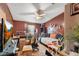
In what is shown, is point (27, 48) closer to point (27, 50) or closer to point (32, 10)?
point (27, 50)

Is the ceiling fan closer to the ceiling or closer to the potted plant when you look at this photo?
the ceiling

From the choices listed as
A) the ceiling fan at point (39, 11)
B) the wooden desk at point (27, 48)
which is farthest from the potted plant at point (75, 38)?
the wooden desk at point (27, 48)

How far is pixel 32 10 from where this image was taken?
7.37ft

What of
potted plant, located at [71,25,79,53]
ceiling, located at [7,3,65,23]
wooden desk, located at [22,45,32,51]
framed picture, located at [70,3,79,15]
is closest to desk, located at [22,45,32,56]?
wooden desk, located at [22,45,32,51]

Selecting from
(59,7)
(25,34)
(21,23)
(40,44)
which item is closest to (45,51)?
(40,44)

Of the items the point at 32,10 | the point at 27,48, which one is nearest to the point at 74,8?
the point at 32,10

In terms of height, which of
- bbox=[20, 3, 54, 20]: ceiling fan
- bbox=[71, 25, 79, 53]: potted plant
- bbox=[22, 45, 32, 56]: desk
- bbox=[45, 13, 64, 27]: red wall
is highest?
bbox=[20, 3, 54, 20]: ceiling fan

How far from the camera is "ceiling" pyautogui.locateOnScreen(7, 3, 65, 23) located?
2240 millimetres

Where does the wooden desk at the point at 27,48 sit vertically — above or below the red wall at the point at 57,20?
below

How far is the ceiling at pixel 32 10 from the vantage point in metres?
2.24

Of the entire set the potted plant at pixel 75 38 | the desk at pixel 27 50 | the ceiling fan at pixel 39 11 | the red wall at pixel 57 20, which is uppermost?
the ceiling fan at pixel 39 11

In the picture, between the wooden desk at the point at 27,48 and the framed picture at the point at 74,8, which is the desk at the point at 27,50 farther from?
the framed picture at the point at 74,8

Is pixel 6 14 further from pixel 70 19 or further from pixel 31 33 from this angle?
pixel 70 19

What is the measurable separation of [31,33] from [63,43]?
21.1 inches
